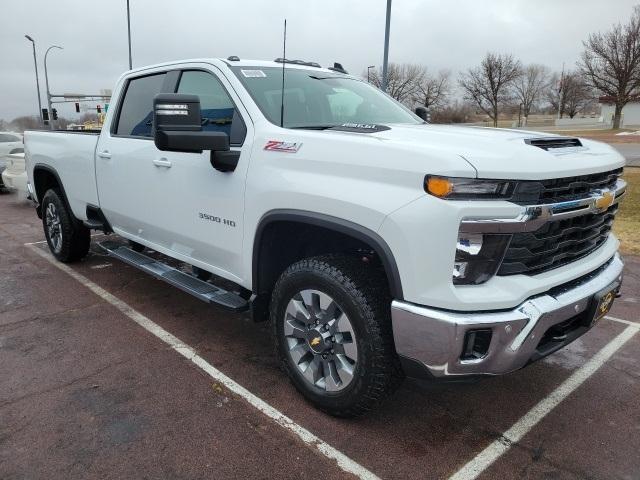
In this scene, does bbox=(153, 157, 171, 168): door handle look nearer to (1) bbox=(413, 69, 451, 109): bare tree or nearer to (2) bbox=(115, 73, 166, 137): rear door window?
(2) bbox=(115, 73, 166, 137): rear door window

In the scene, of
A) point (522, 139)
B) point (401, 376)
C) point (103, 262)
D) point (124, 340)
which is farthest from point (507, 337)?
point (103, 262)

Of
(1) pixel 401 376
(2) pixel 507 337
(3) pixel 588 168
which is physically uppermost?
(3) pixel 588 168

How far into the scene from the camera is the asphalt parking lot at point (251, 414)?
2.62 meters

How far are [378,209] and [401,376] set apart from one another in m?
0.90

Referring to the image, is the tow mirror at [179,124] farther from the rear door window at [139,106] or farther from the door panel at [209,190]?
the rear door window at [139,106]

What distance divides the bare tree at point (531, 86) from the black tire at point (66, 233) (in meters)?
74.3

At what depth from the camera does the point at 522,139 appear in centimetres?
269

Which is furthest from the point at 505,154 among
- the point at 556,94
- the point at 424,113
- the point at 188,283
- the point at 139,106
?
the point at 556,94

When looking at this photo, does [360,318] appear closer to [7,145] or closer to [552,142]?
[552,142]

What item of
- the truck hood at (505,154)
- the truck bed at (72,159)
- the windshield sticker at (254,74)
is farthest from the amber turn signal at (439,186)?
the truck bed at (72,159)

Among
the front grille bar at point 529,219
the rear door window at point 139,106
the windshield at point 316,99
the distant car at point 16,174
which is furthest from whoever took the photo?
the distant car at point 16,174

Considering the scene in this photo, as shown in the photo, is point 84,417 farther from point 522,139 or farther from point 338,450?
point 522,139

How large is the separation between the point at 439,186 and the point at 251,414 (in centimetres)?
172

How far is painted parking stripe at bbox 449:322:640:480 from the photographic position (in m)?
2.63
